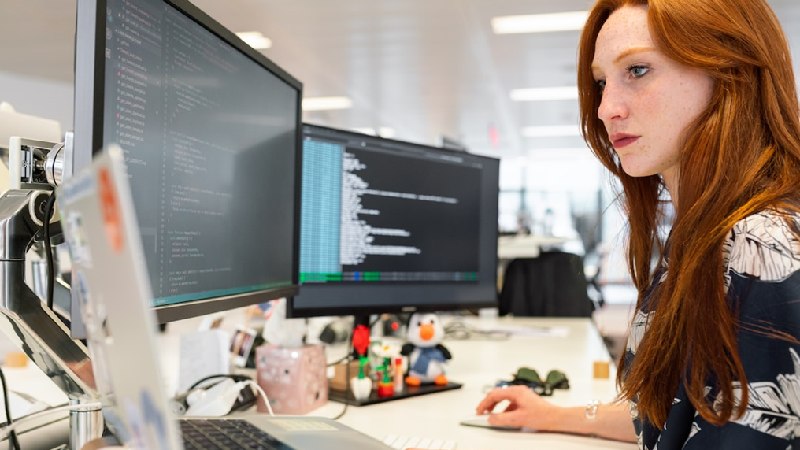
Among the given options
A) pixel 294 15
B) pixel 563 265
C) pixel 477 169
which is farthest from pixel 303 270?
pixel 294 15

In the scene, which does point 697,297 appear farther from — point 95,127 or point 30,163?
point 30,163

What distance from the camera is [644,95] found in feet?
2.70

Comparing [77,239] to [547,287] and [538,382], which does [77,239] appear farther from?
[547,287]

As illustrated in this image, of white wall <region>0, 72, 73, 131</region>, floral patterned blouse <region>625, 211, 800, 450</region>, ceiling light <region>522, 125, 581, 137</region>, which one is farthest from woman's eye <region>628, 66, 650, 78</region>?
ceiling light <region>522, 125, 581, 137</region>

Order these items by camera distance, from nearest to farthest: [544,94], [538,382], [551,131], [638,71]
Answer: [638,71]
[538,382]
[544,94]
[551,131]

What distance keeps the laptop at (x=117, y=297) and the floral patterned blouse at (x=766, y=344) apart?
1.79 feet

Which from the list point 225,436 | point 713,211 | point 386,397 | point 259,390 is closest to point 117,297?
point 225,436

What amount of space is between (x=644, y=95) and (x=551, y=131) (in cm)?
866

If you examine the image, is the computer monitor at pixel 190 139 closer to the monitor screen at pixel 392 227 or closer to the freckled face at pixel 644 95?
the monitor screen at pixel 392 227

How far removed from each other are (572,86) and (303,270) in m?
5.67

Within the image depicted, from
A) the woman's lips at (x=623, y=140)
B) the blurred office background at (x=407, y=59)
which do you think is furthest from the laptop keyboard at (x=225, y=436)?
the blurred office background at (x=407, y=59)

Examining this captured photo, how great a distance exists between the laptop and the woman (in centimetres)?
54

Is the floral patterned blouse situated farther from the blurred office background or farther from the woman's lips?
the blurred office background

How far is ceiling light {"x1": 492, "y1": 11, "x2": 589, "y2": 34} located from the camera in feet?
14.8
